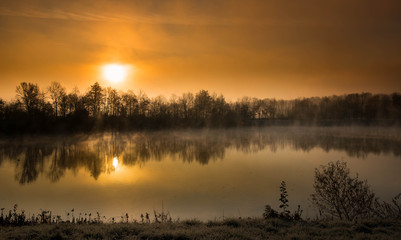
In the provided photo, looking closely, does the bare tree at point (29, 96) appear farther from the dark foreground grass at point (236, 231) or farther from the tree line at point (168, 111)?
the dark foreground grass at point (236, 231)

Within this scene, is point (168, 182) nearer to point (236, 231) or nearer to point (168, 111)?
point (236, 231)

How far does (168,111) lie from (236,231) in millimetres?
69193

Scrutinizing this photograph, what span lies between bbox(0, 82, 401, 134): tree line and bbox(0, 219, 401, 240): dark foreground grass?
146 ft

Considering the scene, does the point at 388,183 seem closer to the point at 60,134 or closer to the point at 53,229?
the point at 53,229

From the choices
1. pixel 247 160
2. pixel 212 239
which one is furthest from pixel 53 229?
pixel 247 160

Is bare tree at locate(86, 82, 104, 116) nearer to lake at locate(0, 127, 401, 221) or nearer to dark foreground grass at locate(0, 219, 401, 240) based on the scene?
lake at locate(0, 127, 401, 221)

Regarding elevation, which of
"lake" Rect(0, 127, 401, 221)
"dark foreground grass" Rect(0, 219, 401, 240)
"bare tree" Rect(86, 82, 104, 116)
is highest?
"bare tree" Rect(86, 82, 104, 116)

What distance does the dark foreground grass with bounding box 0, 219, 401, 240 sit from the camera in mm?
6188

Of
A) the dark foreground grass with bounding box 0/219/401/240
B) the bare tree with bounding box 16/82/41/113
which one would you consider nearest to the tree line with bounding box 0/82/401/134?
the bare tree with bounding box 16/82/41/113

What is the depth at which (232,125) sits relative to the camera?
77312 mm

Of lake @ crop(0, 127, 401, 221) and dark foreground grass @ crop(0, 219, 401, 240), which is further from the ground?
dark foreground grass @ crop(0, 219, 401, 240)

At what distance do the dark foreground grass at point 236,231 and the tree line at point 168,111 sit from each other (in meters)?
44.6

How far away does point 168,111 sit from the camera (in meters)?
74.9

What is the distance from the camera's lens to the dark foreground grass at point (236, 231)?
244 inches
